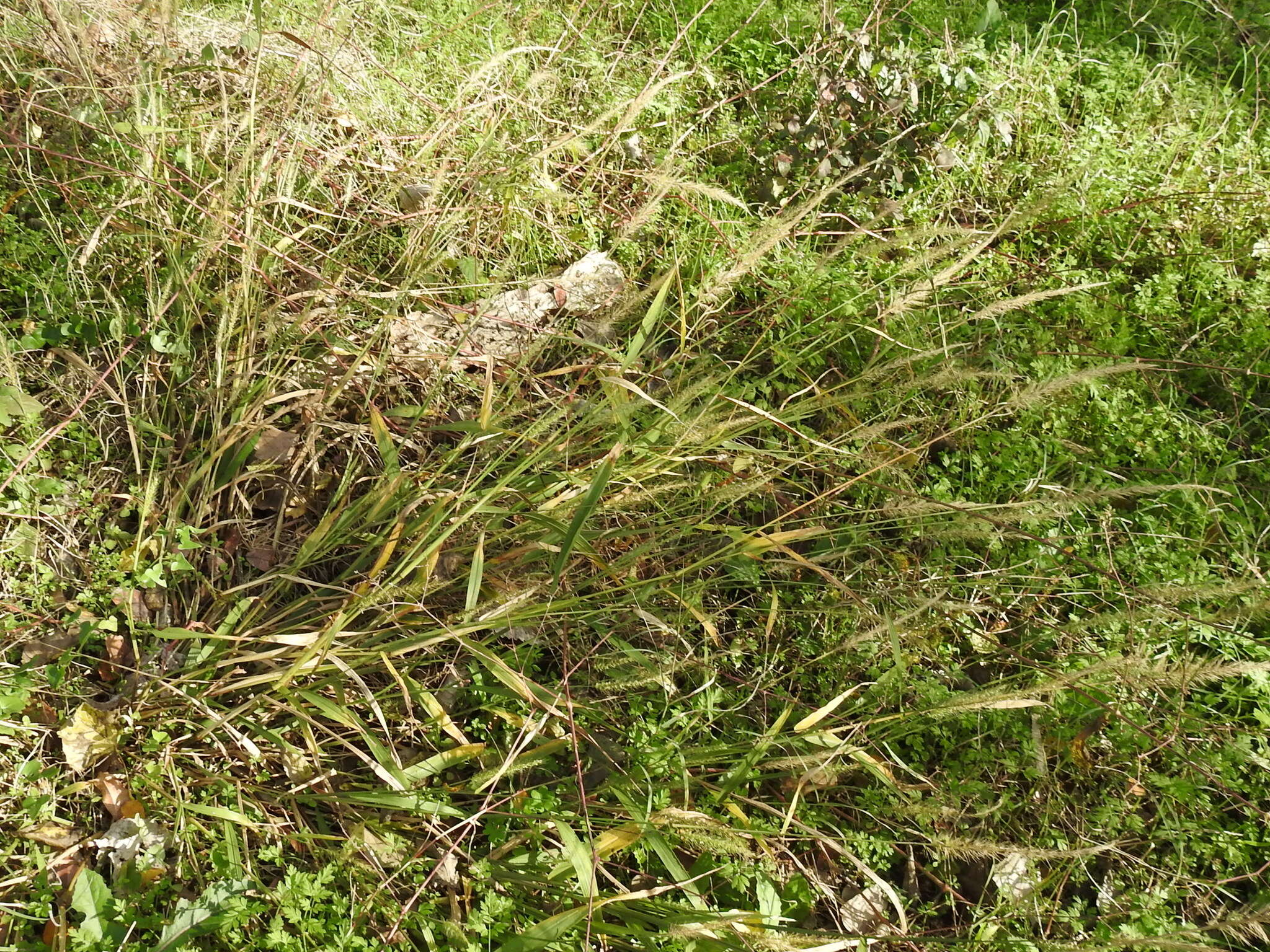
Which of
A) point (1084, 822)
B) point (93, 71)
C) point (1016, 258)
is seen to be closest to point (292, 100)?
point (93, 71)

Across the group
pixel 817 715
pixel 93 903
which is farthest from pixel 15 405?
pixel 817 715

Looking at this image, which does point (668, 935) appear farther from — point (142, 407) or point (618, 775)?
point (142, 407)

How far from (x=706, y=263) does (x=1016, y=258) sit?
38.3 inches

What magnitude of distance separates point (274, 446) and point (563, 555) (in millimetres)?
923

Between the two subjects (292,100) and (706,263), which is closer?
(292,100)

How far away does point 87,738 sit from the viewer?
1.80m

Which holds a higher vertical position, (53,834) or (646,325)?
(646,325)

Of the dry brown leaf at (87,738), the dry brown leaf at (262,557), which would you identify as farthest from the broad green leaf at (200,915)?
the dry brown leaf at (262,557)

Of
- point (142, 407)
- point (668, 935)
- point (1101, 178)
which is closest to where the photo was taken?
point (668, 935)

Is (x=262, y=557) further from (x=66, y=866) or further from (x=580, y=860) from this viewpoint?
(x=580, y=860)

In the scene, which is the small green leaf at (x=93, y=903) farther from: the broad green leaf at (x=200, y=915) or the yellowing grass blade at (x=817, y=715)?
the yellowing grass blade at (x=817, y=715)

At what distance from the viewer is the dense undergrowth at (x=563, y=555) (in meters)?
1.78

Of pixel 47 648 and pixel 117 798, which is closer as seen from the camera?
pixel 117 798

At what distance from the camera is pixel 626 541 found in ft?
7.19
